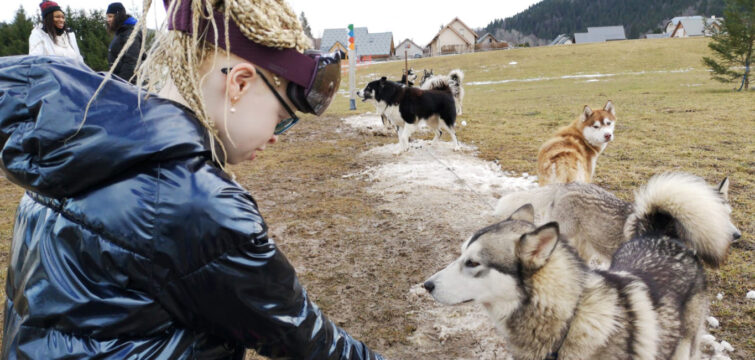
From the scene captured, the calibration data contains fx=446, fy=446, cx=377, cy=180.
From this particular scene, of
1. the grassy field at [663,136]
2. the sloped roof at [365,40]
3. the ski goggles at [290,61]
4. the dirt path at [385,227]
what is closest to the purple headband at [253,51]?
the ski goggles at [290,61]

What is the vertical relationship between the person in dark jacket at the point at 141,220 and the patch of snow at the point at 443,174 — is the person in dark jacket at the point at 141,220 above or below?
above

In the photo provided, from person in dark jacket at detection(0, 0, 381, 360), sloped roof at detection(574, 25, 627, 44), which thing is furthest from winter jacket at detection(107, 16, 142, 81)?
sloped roof at detection(574, 25, 627, 44)

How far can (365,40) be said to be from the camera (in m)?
74.7

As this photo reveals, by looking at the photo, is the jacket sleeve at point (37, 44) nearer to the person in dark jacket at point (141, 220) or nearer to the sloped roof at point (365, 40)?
the person in dark jacket at point (141, 220)

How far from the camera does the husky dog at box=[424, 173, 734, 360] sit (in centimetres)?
210

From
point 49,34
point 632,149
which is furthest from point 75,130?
point 632,149

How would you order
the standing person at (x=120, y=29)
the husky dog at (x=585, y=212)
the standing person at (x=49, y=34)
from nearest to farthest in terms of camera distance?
the husky dog at (x=585, y=212) < the standing person at (x=49, y=34) < the standing person at (x=120, y=29)

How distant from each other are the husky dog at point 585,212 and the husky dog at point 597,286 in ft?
2.31

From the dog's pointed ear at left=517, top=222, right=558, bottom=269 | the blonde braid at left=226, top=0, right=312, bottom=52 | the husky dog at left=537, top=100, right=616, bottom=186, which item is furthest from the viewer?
the husky dog at left=537, top=100, right=616, bottom=186

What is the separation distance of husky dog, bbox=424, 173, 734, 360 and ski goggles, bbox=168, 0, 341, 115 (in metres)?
1.33

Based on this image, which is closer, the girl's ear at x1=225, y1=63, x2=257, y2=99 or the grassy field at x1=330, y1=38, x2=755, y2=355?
the girl's ear at x1=225, y1=63, x2=257, y2=99

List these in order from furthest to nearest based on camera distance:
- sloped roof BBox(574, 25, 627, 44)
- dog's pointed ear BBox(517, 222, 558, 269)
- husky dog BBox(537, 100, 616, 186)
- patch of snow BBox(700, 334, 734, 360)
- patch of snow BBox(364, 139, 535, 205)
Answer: sloped roof BBox(574, 25, 627, 44) < patch of snow BBox(364, 139, 535, 205) < husky dog BBox(537, 100, 616, 186) < patch of snow BBox(700, 334, 734, 360) < dog's pointed ear BBox(517, 222, 558, 269)

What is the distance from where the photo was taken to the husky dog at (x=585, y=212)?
11.5 feet

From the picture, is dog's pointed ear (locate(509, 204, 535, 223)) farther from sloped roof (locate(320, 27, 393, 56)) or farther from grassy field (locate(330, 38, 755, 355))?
sloped roof (locate(320, 27, 393, 56))
